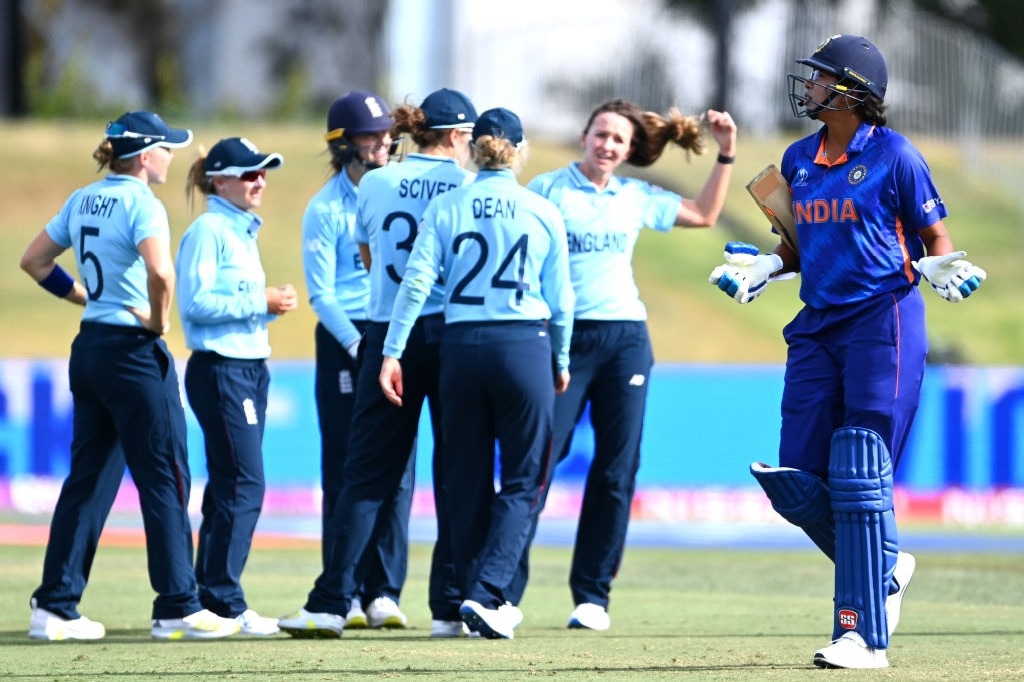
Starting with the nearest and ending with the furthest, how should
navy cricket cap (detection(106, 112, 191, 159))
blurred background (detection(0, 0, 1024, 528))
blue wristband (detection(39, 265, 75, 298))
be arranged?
navy cricket cap (detection(106, 112, 191, 159)) → blue wristband (detection(39, 265, 75, 298)) → blurred background (detection(0, 0, 1024, 528))

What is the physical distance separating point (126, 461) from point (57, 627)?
72 cm

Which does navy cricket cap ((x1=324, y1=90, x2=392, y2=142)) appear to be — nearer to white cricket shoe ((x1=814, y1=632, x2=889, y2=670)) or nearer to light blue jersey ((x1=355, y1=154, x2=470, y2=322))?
light blue jersey ((x1=355, y1=154, x2=470, y2=322))

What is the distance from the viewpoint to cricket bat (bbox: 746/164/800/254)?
246 inches

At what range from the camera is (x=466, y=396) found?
7.02 metres

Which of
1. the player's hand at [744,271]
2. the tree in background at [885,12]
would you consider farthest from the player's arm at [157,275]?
the tree in background at [885,12]

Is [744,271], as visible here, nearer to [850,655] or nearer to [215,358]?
[850,655]

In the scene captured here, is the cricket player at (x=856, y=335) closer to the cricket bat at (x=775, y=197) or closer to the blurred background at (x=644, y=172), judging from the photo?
the cricket bat at (x=775, y=197)

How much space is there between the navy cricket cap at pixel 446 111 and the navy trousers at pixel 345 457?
1.10 metres

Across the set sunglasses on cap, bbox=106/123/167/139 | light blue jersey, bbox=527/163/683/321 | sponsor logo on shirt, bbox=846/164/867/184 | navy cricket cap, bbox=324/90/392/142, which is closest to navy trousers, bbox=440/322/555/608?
light blue jersey, bbox=527/163/683/321

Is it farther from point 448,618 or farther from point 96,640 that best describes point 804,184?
point 96,640

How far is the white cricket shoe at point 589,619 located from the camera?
7727 millimetres

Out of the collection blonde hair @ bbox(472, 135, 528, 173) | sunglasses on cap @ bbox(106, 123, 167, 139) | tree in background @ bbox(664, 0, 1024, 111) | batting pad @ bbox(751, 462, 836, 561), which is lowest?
batting pad @ bbox(751, 462, 836, 561)

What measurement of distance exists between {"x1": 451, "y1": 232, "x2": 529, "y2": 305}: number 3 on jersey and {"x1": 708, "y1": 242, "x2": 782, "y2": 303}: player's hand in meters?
1.02

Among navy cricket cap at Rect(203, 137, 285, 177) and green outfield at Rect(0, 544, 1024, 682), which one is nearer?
green outfield at Rect(0, 544, 1024, 682)
